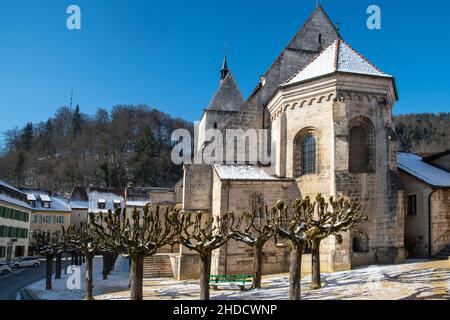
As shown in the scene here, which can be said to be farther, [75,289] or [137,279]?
[75,289]

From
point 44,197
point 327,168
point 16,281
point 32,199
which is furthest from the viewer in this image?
point 44,197

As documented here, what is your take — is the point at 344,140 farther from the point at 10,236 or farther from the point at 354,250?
the point at 10,236

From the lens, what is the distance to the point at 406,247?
891 inches

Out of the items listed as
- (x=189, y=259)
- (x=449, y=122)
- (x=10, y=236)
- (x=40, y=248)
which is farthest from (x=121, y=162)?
(x=449, y=122)

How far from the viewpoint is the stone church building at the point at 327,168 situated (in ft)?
67.9

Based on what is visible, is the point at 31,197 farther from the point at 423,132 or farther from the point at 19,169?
the point at 423,132

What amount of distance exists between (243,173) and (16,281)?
62.9 feet

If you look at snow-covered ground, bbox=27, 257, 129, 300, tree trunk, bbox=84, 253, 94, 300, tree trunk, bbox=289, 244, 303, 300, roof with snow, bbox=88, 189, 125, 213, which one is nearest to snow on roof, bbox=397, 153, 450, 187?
tree trunk, bbox=289, 244, 303, 300

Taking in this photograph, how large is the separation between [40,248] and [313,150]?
19.2m

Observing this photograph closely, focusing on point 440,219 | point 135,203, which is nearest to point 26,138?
point 135,203

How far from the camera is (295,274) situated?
13.2m

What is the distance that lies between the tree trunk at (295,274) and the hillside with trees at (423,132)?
196 ft

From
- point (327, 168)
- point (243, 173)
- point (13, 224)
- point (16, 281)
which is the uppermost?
point (327, 168)
